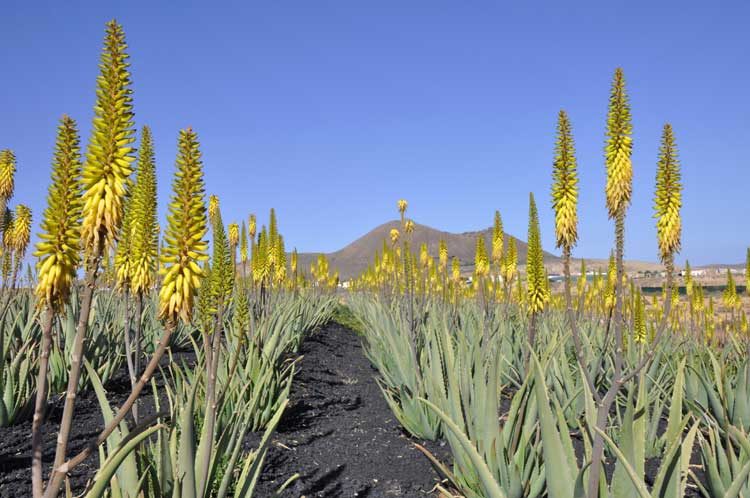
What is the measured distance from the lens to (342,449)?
4.60 meters

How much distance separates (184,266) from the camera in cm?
174

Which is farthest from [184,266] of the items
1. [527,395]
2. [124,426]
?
[527,395]

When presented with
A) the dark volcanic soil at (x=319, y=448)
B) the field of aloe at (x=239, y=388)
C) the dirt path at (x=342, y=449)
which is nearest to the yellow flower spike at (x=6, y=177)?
the field of aloe at (x=239, y=388)

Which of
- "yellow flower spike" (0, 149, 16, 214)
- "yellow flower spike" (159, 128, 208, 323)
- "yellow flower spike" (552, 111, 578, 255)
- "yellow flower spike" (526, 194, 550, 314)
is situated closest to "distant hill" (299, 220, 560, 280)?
"yellow flower spike" (0, 149, 16, 214)

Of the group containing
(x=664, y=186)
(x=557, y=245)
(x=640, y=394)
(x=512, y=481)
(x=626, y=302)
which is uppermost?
(x=664, y=186)

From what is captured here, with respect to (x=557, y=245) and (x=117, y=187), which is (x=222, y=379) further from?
(x=117, y=187)

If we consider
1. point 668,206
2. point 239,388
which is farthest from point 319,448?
point 668,206

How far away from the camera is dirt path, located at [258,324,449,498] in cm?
381

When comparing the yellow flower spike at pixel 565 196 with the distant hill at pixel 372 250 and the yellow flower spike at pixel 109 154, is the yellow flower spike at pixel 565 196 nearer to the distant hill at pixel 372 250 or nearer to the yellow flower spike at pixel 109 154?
the yellow flower spike at pixel 109 154

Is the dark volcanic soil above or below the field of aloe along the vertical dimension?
below

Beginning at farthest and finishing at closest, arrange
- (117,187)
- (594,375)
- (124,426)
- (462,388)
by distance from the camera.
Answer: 1. (594,375)
2. (462,388)
3. (124,426)
4. (117,187)

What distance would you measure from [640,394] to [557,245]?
4.17 ft

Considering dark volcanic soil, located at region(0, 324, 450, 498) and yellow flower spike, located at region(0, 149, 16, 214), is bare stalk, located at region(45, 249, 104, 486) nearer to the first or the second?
dark volcanic soil, located at region(0, 324, 450, 498)

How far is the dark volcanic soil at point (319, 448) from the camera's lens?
3730 millimetres
